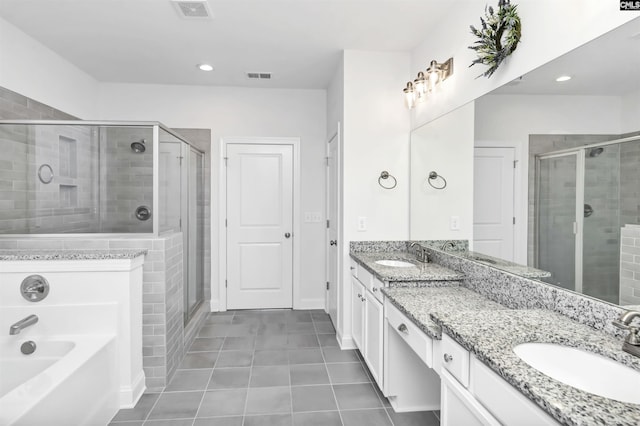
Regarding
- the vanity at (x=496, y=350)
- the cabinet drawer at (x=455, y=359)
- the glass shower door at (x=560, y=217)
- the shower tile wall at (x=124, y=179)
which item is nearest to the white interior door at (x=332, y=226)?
the vanity at (x=496, y=350)

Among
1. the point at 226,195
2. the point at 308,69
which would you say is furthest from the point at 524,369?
the point at 226,195

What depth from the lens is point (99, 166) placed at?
259 centimetres

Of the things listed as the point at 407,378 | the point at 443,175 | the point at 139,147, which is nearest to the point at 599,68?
the point at 443,175

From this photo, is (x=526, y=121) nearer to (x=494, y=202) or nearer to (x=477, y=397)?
(x=494, y=202)

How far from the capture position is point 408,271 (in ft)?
7.75

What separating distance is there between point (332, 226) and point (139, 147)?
1.94 metres

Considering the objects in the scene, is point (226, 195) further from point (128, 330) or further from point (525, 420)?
point (525, 420)

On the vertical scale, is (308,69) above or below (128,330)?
above

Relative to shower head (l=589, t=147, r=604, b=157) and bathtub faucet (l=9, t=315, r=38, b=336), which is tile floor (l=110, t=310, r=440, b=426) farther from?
shower head (l=589, t=147, r=604, b=157)

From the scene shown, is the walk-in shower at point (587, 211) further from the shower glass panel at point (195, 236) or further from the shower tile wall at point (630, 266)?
the shower glass panel at point (195, 236)

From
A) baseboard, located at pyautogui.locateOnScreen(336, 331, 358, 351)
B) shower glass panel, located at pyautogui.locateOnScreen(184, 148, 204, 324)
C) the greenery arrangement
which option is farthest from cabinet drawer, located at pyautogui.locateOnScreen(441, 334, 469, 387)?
shower glass panel, located at pyautogui.locateOnScreen(184, 148, 204, 324)

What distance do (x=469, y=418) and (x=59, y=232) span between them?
280 centimetres

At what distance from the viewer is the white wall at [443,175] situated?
232 centimetres

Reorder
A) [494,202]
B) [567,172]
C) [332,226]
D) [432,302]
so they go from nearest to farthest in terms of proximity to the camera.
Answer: [567,172] → [432,302] → [494,202] → [332,226]
